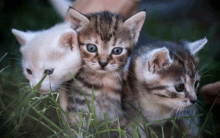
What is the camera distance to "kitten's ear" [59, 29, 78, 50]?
1.11m

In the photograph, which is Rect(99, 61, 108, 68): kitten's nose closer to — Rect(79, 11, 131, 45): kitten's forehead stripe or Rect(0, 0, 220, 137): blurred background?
Rect(79, 11, 131, 45): kitten's forehead stripe

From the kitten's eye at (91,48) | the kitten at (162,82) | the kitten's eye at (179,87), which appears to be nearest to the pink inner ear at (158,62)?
the kitten at (162,82)

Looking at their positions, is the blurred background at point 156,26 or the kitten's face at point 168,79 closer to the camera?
the kitten's face at point 168,79

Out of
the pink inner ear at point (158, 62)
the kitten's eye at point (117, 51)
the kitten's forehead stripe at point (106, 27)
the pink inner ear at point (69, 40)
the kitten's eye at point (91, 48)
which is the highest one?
the kitten's forehead stripe at point (106, 27)

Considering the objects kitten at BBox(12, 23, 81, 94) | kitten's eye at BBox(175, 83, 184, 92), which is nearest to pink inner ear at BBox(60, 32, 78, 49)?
kitten at BBox(12, 23, 81, 94)

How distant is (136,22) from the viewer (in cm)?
118

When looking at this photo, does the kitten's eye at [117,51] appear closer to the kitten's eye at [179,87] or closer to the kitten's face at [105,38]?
the kitten's face at [105,38]

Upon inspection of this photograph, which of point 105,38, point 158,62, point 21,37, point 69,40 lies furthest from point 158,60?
point 21,37

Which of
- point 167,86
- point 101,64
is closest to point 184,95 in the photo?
point 167,86

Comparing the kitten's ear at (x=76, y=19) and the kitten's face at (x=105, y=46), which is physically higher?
the kitten's ear at (x=76, y=19)

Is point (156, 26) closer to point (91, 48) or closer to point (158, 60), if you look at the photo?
point (158, 60)

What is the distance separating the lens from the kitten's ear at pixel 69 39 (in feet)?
3.65

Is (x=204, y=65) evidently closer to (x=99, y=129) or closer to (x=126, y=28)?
(x=126, y=28)

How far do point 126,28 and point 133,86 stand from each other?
10.1 inches
